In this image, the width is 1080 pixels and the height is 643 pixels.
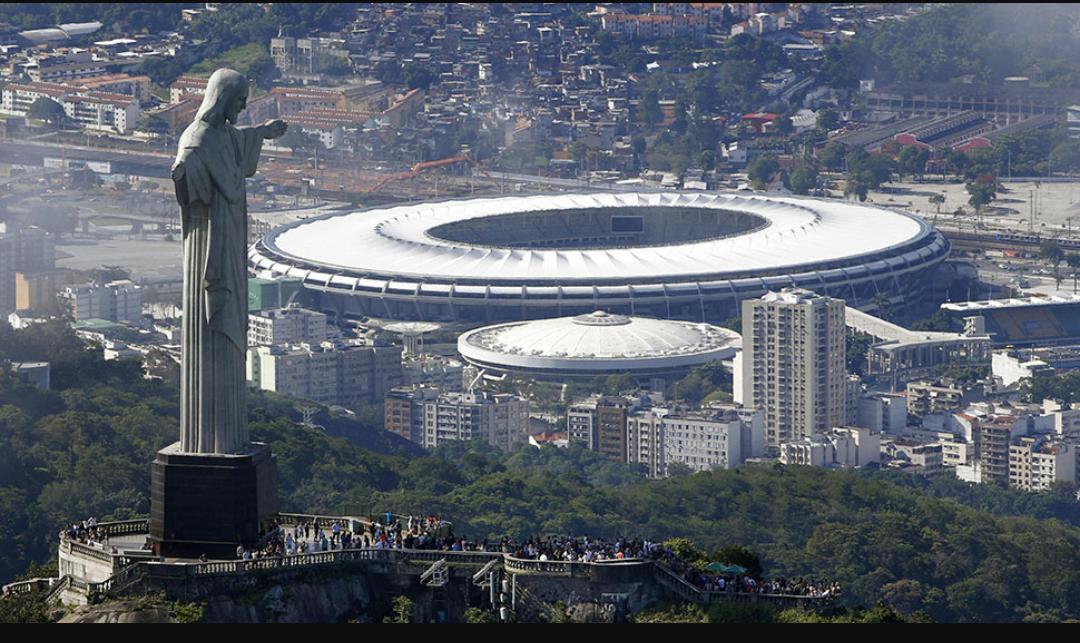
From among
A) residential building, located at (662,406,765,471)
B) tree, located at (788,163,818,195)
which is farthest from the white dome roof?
tree, located at (788,163,818,195)

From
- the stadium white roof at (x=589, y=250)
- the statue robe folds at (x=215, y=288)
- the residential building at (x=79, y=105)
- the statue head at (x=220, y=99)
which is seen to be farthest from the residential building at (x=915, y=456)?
the residential building at (x=79, y=105)

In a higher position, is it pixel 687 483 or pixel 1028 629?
pixel 1028 629

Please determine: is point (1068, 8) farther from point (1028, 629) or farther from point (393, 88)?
point (1028, 629)

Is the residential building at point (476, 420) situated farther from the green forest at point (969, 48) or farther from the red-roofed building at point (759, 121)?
the green forest at point (969, 48)

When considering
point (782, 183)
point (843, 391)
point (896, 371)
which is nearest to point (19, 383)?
point (843, 391)

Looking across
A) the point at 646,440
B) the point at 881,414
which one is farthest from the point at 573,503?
the point at 881,414

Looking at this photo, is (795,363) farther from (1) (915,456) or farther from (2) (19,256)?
(2) (19,256)
